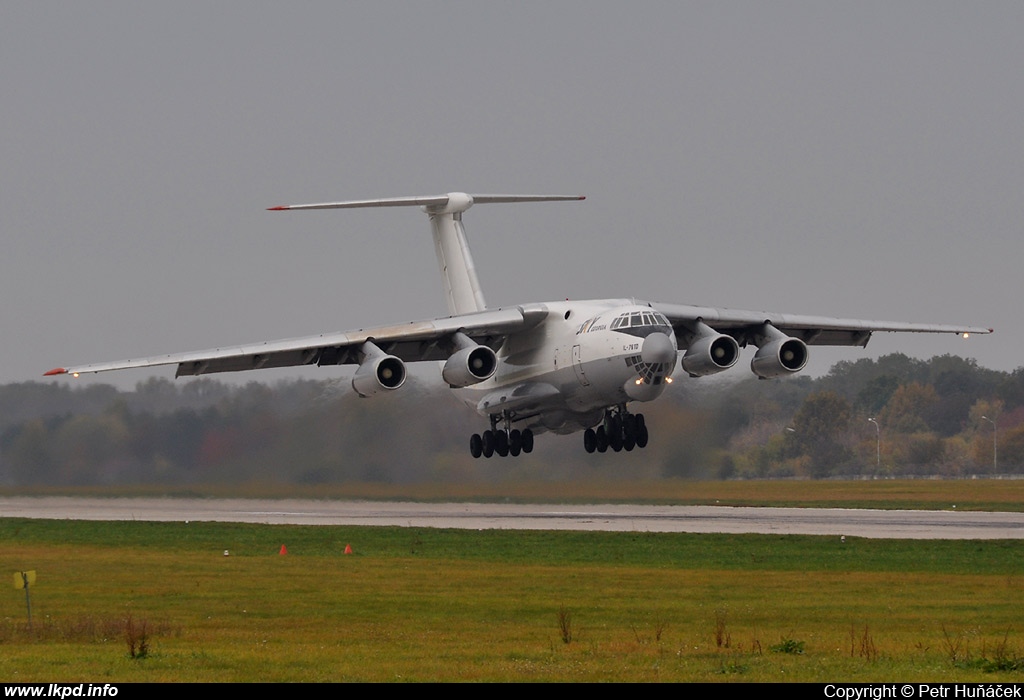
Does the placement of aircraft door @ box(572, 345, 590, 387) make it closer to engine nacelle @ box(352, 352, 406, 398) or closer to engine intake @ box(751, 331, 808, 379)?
engine nacelle @ box(352, 352, 406, 398)

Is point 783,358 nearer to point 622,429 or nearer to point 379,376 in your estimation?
point 622,429

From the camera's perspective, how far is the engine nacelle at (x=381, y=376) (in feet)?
88.5

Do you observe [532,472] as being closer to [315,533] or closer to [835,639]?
[315,533]

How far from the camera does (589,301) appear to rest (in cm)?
2859

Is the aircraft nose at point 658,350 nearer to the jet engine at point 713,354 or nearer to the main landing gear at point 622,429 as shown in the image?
the jet engine at point 713,354

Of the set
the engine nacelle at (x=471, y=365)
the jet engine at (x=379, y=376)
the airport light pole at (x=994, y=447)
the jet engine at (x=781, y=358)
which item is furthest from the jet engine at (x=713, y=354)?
the airport light pole at (x=994, y=447)

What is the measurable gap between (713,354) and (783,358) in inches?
60.8

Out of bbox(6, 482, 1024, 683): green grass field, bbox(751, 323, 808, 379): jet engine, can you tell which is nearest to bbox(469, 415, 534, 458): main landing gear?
bbox(6, 482, 1024, 683): green grass field

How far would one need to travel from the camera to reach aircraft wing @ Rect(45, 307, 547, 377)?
2762 centimetres

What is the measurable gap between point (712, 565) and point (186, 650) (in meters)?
9.97

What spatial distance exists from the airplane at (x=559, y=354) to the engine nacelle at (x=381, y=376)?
18mm

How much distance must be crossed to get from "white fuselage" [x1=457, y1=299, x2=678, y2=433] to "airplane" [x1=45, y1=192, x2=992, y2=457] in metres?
0.02
